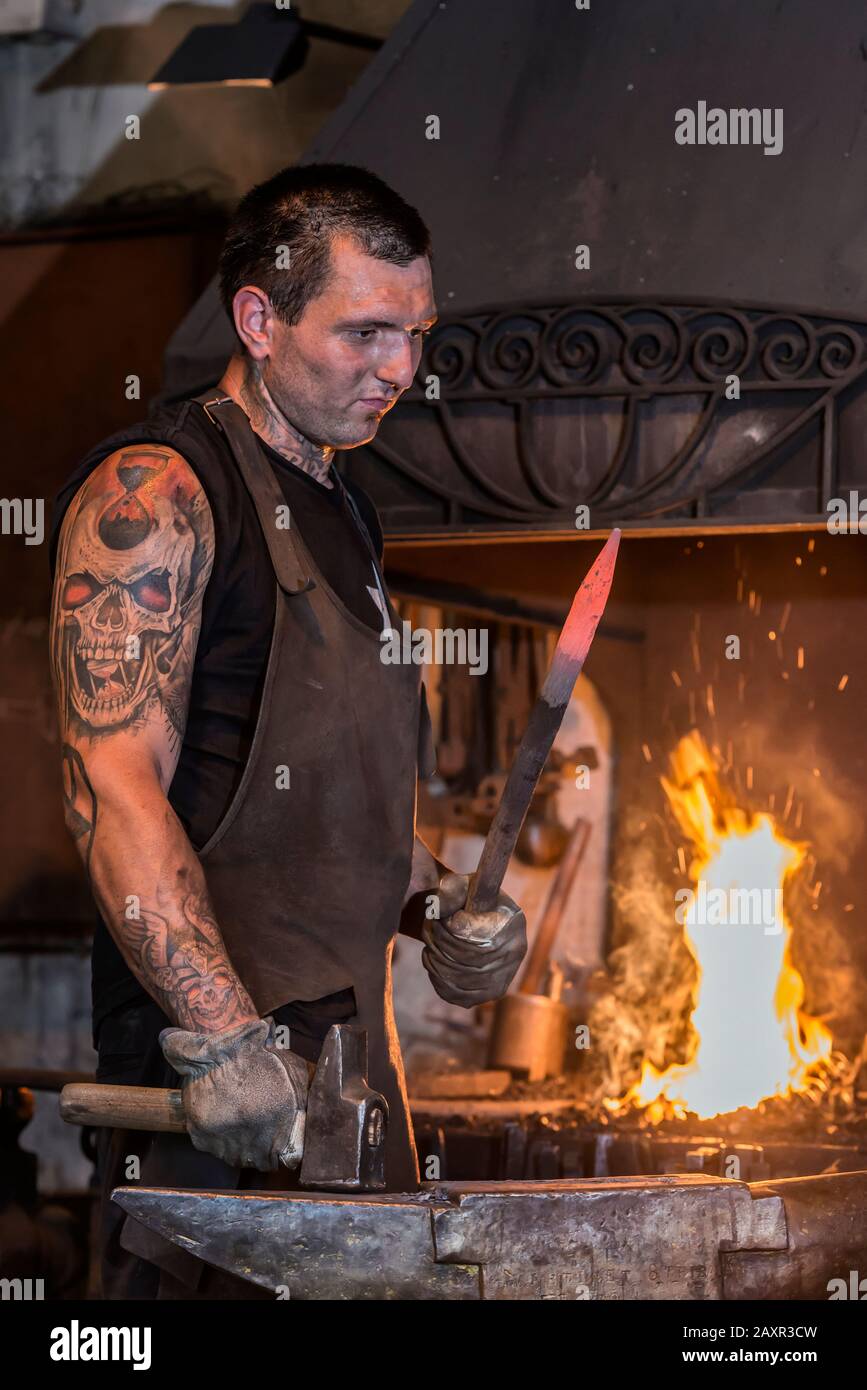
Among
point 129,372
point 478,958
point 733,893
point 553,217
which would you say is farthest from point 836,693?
point 478,958

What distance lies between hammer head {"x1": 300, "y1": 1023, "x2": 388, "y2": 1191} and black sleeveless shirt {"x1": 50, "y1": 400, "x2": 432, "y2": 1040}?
229 mm

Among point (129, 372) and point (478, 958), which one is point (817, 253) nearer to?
point (478, 958)

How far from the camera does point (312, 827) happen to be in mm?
1930

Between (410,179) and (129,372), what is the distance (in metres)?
1.47

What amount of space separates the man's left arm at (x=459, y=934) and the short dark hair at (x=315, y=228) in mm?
688

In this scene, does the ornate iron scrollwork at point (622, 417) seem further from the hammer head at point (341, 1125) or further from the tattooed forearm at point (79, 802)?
the hammer head at point (341, 1125)

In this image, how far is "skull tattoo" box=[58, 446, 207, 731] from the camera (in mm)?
1821

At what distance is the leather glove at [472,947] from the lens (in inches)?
82.5

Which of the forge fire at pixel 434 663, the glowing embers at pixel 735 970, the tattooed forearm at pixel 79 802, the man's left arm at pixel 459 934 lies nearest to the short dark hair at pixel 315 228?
the forge fire at pixel 434 663

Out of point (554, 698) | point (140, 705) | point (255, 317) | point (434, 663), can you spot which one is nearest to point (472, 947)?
point (554, 698)

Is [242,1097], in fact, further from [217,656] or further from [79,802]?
[217,656]

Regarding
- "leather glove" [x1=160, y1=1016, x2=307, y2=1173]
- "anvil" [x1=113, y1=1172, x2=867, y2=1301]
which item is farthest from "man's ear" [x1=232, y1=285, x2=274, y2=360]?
"anvil" [x1=113, y1=1172, x2=867, y2=1301]

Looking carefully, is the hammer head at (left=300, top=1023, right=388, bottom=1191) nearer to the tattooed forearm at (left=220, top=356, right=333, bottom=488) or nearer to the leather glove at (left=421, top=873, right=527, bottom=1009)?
the leather glove at (left=421, top=873, right=527, bottom=1009)
